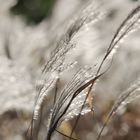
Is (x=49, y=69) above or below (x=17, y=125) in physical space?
below

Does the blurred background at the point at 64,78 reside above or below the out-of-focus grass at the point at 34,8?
below

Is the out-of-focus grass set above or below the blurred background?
above

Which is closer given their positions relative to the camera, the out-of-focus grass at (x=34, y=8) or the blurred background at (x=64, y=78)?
the blurred background at (x=64, y=78)

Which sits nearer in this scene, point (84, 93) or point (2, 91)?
point (84, 93)

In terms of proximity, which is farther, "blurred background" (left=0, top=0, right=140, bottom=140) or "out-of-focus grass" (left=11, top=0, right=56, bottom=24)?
"out-of-focus grass" (left=11, top=0, right=56, bottom=24)

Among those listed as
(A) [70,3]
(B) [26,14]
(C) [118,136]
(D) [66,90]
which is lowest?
(D) [66,90]


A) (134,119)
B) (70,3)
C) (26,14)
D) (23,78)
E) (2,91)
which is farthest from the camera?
(26,14)

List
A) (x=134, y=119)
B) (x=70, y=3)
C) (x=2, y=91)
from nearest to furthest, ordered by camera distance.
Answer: (x=2, y=91), (x=134, y=119), (x=70, y=3)

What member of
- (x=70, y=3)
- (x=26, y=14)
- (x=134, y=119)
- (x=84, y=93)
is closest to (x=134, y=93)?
(x=84, y=93)

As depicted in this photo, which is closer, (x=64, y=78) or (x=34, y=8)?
(x=64, y=78)

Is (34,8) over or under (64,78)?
over

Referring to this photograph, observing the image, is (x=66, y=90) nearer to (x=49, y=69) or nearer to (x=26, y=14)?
(x=49, y=69)
